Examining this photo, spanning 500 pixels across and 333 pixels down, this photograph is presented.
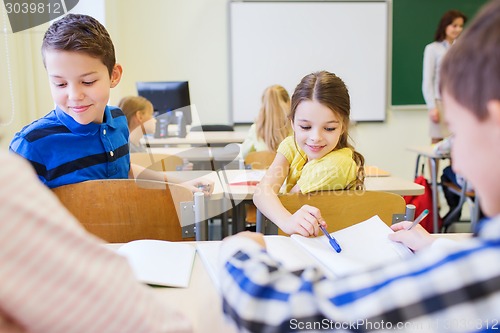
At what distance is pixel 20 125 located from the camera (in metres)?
3.57

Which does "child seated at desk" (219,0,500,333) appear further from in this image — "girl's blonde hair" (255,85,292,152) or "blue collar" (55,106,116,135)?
"girl's blonde hair" (255,85,292,152)

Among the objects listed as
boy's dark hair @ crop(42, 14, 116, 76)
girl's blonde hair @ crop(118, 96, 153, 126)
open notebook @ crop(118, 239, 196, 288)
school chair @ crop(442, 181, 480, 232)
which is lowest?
school chair @ crop(442, 181, 480, 232)

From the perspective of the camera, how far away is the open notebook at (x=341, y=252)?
1066 millimetres

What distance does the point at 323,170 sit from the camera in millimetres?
1748

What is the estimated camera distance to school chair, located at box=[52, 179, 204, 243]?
1542mm

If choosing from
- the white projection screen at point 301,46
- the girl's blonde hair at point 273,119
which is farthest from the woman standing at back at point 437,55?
the girl's blonde hair at point 273,119

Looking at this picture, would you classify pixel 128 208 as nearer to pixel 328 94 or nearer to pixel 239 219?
pixel 328 94

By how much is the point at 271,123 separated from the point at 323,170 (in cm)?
173

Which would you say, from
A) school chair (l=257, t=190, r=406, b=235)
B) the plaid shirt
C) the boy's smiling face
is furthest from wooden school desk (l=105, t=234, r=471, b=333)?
the boy's smiling face

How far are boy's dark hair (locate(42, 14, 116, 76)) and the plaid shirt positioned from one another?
3.82ft

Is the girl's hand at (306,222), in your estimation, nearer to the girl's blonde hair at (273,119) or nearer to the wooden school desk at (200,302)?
the wooden school desk at (200,302)

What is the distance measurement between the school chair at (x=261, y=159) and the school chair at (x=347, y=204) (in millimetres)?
1380

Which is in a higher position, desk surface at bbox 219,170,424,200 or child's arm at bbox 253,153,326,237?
child's arm at bbox 253,153,326,237

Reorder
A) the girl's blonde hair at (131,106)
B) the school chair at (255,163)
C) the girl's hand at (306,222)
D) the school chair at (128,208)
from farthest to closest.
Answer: the girl's blonde hair at (131,106)
the school chair at (255,163)
the school chair at (128,208)
the girl's hand at (306,222)
